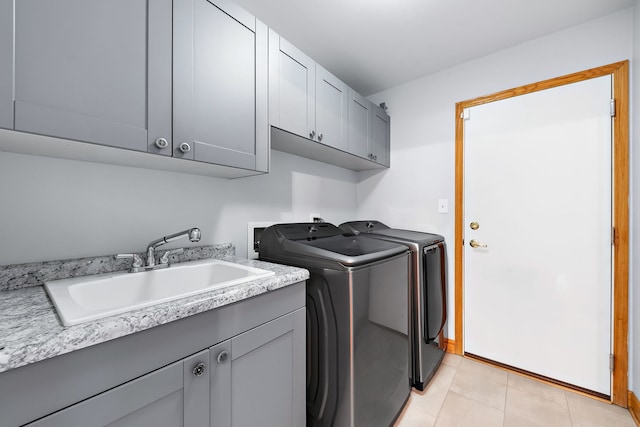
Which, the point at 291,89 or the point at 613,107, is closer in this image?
the point at 291,89

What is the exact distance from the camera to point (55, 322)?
0.63 metres

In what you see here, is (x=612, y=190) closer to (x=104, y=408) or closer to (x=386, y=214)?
(x=386, y=214)

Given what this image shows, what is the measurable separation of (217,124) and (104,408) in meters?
1.03

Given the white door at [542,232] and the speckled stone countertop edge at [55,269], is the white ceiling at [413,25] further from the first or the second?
the speckled stone countertop edge at [55,269]

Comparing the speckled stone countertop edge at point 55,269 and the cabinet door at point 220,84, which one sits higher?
the cabinet door at point 220,84

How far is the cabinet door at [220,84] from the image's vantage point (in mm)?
1032

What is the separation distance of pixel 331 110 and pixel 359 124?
400 mm

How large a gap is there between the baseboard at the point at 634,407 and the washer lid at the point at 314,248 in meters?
1.59

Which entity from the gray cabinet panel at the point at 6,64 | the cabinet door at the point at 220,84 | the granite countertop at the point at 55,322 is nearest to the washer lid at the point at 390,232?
the cabinet door at the point at 220,84

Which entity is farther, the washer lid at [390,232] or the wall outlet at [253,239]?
the washer lid at [390,232]

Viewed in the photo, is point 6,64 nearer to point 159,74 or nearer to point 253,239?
point 159,74

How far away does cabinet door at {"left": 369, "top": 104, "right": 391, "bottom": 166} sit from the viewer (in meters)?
2.34

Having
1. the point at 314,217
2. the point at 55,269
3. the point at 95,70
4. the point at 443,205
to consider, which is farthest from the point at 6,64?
the point at 443,205

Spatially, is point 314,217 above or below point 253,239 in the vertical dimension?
above
